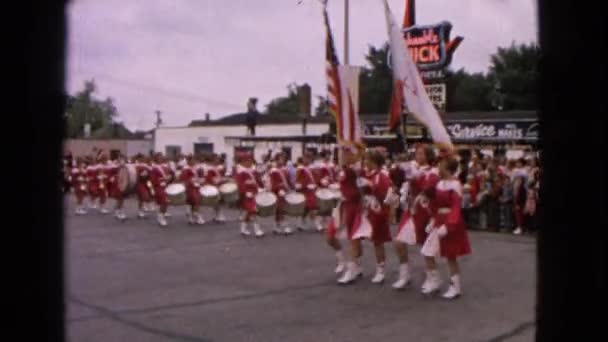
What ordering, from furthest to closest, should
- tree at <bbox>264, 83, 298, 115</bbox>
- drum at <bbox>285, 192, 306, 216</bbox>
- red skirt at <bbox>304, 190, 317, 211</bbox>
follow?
tree at <bbox>264, 83, 298, 115</bbox>, red skirt at <bbox>304, 190, 317, 211</bbox>, drum at <bbox>285, 192, 306, 216</bbox>

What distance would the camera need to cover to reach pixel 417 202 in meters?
9.95

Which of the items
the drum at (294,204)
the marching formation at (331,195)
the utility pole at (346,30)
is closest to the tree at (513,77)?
the utility pole at (346,30)

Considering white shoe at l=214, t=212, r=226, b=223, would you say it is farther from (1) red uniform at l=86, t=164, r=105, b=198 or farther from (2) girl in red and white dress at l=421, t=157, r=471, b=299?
(2) girl in red and white dress at l=421, t=157, r=471, b=299

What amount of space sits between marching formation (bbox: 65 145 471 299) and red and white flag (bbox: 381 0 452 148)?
1.17 m

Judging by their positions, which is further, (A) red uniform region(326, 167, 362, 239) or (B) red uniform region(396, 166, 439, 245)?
(A) red uniform region(326, 167, 362, 239)

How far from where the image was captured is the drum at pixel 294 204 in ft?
54.2

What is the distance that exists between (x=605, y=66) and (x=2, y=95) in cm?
229

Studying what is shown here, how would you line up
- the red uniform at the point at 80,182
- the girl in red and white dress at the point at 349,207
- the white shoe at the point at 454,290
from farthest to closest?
the red uniform at the point at 80,182 < the girl in red and white dress at the point at 349,207 < the white shoe at the point at 454,290

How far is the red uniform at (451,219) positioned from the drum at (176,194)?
1036 cm

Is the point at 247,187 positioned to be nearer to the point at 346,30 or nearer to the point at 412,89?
the point at 346,30

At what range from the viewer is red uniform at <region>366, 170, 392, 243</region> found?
10344 mm

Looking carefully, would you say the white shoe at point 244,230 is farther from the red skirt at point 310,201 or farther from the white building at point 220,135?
the white building at point 220,135

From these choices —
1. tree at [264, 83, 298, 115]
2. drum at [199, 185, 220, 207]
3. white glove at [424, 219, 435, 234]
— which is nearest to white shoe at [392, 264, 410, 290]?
white glove at [424, 219, 435, 234]

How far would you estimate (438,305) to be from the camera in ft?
29.4
